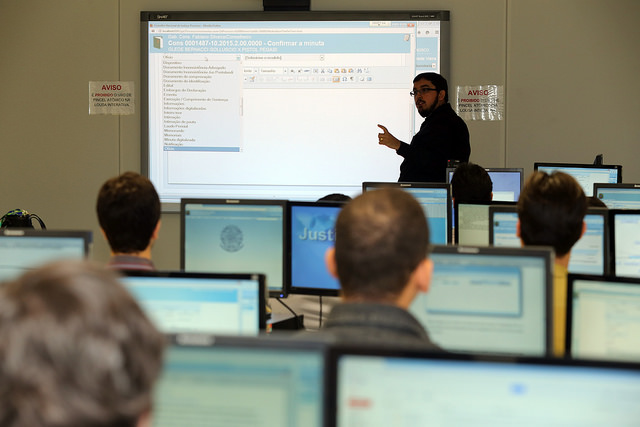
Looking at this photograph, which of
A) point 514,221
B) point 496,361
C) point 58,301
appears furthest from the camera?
point 514,221

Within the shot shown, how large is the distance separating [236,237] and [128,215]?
0.69 m

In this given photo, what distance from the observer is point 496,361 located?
100cm

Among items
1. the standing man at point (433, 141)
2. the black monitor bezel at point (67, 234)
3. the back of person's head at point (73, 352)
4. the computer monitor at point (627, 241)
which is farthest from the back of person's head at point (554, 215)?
the standing man at point (433, 141)

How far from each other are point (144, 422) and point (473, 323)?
1.27 metres

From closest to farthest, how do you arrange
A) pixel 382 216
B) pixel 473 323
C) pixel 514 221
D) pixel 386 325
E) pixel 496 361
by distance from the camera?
pixel 496 361 < pixel 386 325 < pixel 382 216 < pixel 473 323 < pixel 514 221

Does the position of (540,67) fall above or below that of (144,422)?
above

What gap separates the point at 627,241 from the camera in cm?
303

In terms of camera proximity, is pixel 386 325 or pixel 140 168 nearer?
pixel 386 325

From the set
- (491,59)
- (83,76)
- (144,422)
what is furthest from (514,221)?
(83,76)

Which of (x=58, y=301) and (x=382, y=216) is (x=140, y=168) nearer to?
(x=382, y=216)

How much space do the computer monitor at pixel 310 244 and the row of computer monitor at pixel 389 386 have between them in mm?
2031

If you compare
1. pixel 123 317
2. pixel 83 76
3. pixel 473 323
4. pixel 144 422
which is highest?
pixel 83 76

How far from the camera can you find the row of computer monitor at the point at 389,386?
99 cm

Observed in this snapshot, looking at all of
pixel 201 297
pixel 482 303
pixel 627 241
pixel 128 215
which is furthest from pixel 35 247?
pixel 627 241
